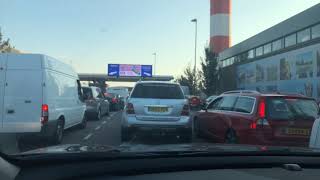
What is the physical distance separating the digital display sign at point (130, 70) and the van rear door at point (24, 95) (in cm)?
6057

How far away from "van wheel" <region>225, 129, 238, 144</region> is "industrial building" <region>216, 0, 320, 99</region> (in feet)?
67.8

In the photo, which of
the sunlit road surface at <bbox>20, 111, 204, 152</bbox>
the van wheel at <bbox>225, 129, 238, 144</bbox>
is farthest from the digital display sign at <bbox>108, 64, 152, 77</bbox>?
the van wheel at <bbox>225, 129, 238, 144</bbox>

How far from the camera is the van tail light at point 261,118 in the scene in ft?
31.7

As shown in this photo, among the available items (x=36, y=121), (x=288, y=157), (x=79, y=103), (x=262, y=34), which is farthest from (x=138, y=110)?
(x=262, y=34)

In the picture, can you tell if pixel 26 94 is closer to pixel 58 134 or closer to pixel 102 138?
pixel 58 134

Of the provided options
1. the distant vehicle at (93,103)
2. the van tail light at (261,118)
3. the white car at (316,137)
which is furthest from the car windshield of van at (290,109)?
the distant vehicle at (93,103)

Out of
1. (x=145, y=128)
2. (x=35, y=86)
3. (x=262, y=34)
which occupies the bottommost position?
(x=145, y=128)

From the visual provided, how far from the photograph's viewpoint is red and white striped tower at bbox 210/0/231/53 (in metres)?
56.5

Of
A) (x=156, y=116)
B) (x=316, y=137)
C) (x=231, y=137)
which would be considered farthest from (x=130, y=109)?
(x=316, y=137)

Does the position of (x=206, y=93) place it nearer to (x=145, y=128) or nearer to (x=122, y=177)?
(x=145, y=128)

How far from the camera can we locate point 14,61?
11.3 metres

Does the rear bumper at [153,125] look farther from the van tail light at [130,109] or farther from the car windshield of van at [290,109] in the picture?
the car windshield of van at [290,109]

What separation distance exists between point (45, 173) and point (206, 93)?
5153 centimetres

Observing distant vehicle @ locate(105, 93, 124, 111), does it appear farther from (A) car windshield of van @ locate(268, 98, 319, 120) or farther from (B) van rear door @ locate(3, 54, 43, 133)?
(A) car windshield of van @ locate(268, 98, 319, 120)
